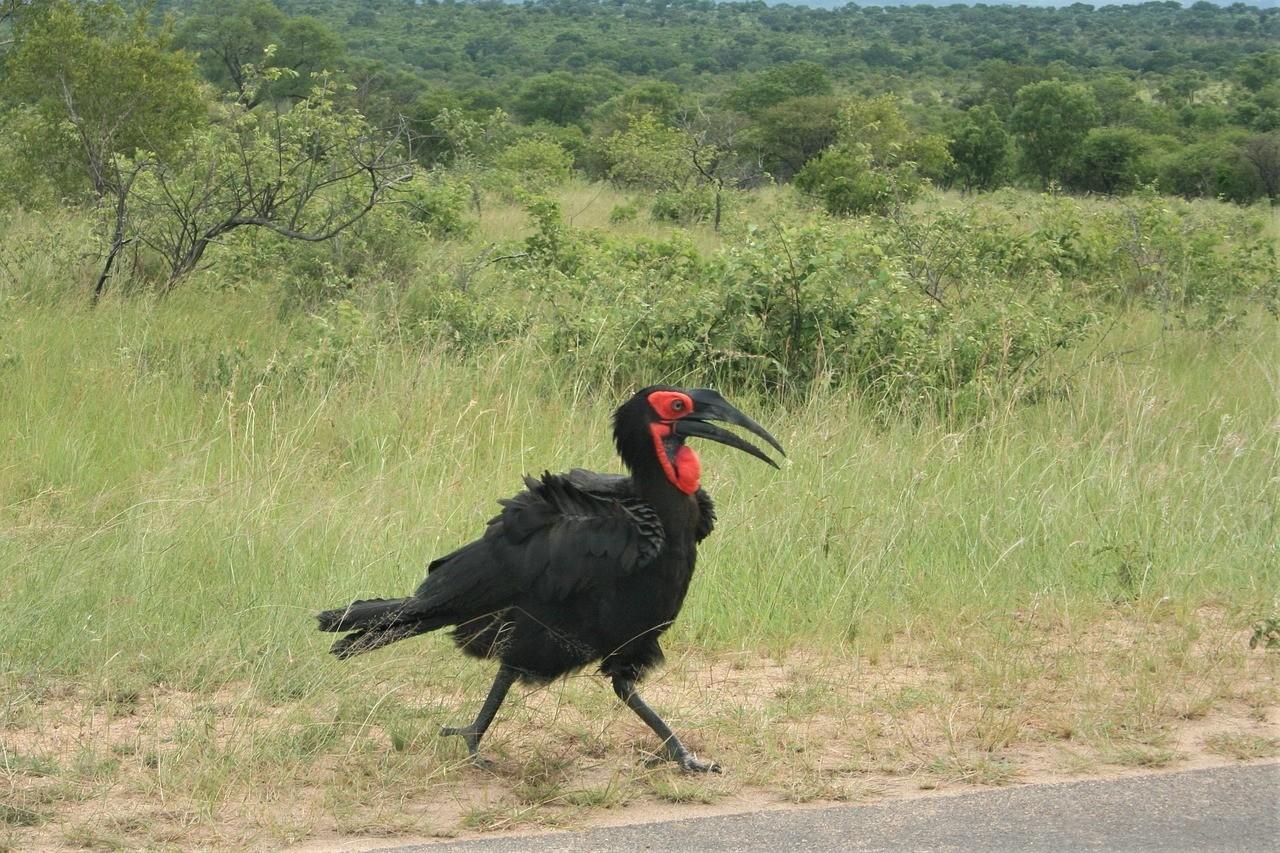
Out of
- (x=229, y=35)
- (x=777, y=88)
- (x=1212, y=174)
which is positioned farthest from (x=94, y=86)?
(x=229, y=35)

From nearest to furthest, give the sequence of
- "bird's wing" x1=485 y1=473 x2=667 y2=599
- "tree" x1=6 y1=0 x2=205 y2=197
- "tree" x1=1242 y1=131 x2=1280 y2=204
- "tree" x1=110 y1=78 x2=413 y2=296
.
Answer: "bird's wing" x1=485 y1=473 x2=667 y2=599 → "tree" x1=110 y1=78 x2=413 y2=296 → "tree" x1=6 y1=0 x2=205 y2=197 → "tree" x1=1242 y1=131 x2=1280 y2=204

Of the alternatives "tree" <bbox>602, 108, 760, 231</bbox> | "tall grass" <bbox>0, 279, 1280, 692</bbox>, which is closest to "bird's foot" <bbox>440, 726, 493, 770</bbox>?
"tall grass" <bbox>0, 279, 1280, 692</bbox>

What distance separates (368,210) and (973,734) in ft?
20.8

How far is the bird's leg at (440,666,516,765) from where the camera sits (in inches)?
142

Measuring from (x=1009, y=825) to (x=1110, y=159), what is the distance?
22.0 m

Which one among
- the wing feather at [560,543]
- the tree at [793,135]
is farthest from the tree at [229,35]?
the wing feather at [560,543]

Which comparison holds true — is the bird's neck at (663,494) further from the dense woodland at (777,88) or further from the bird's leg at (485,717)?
the dense woodland at (777,88)

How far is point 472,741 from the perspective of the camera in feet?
11.8

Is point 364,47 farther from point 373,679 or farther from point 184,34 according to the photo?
point 373,679

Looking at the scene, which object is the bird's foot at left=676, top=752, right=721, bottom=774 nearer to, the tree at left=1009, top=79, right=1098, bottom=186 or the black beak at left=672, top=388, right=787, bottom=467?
the black beak at left=672, top=388, right=787, bottom=467

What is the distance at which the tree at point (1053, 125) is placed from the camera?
24562 millimetres

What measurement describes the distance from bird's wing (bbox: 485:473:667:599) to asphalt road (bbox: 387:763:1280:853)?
61 cm

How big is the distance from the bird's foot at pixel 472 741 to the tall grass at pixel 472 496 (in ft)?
1.56

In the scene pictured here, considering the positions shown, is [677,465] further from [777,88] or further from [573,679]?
[777,88]
